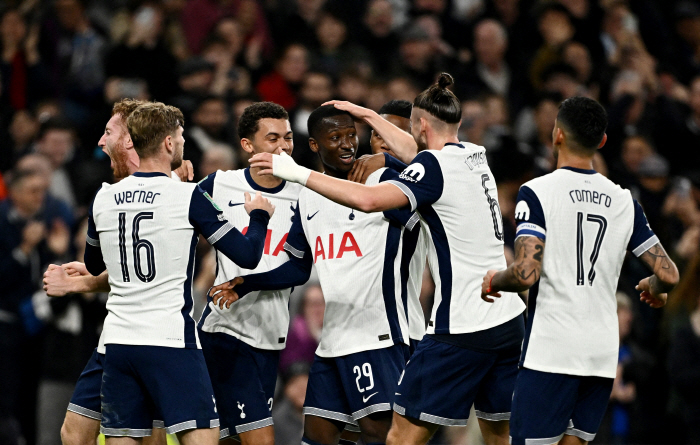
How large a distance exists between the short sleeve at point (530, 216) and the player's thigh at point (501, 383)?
0.85 m

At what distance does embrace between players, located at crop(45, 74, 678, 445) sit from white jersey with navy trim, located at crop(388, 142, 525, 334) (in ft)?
0.04

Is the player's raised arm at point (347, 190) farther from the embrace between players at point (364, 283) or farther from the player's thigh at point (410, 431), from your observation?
the player's thigh at point (410, 431)

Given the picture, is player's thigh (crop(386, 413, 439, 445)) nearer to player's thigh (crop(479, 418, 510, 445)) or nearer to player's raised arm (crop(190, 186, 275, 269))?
player's thigh (crop(479, 418, 510, 445))

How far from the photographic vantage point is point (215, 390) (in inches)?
240

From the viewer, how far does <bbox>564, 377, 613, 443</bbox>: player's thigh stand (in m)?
5.07

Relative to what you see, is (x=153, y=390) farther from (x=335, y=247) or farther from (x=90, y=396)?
(x=335, y=247)

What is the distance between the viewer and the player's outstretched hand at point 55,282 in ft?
18.9

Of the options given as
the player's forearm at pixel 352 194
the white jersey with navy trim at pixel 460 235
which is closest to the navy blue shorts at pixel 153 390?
the player's forearm at pixel 352 194

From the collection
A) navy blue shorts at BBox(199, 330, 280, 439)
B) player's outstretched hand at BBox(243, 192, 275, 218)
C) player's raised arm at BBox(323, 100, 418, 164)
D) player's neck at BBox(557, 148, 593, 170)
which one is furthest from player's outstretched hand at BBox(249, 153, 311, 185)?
player's neck at BBox(557, 148, 593, 170)

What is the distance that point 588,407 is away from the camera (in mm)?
5090

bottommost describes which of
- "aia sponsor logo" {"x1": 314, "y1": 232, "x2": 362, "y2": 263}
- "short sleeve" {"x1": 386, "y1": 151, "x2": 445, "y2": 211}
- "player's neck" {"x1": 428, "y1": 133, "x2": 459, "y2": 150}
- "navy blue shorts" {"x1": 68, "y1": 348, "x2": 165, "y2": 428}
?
"navy blue shorts" {"x1": 68, "y1": 348, "x2": 165, "y2": 428}

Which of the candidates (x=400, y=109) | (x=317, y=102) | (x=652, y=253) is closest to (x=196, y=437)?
(x=652, y=253)

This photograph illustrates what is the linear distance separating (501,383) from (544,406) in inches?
22.6

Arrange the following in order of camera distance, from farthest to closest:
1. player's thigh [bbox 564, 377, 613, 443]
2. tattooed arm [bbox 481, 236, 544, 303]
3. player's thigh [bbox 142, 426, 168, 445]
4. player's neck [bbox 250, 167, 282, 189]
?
player's neck [bbox 250, 167, 282, 189] → player's thigh [bbox 142, 426, 168, 445] → player's thigh [bbox 564, 377, 613, 443] → tattooed arm [bbox 481, 236, 544, 303]
